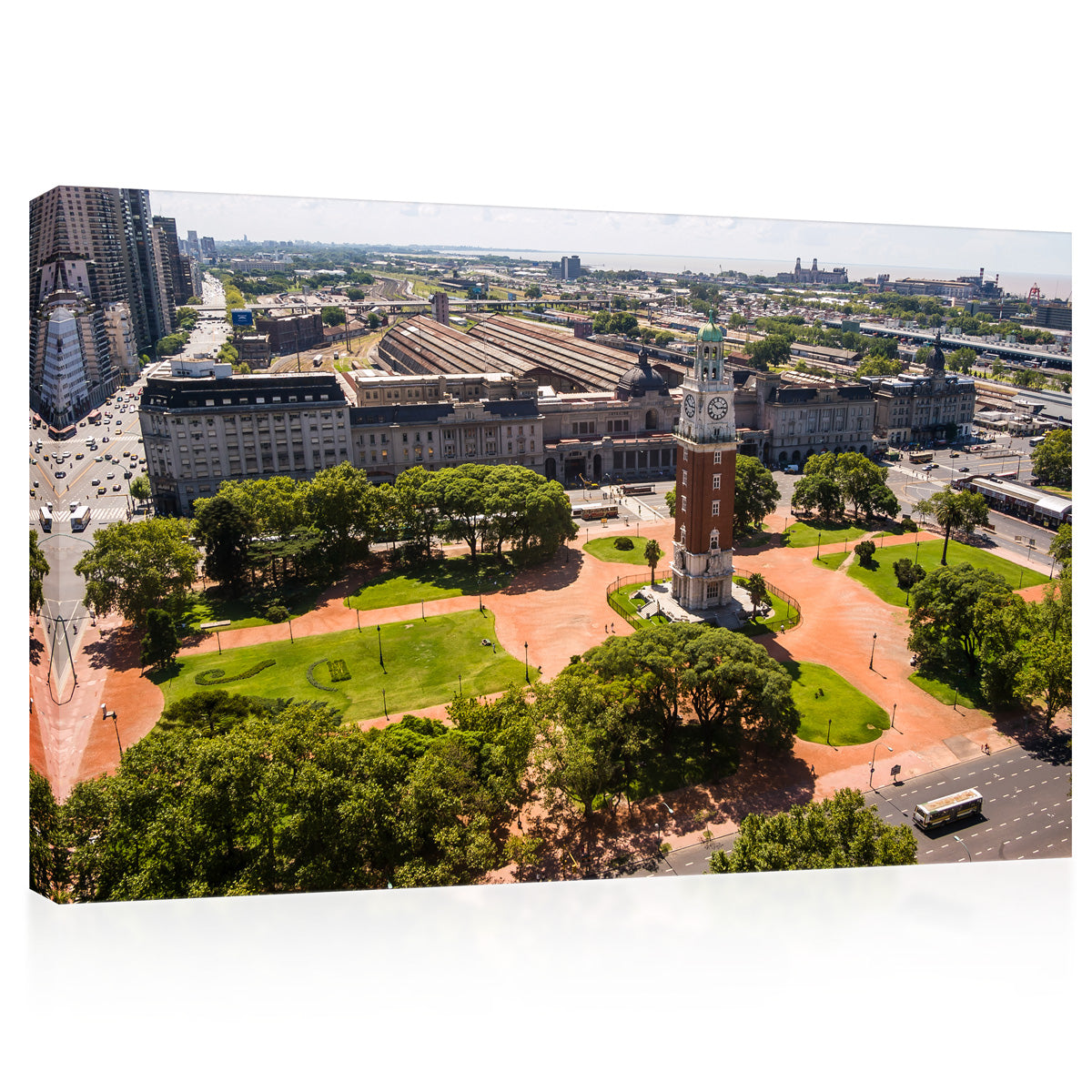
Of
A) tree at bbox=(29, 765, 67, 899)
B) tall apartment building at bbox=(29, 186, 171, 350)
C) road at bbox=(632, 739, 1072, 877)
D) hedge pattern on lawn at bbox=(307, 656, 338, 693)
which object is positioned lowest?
road at bbox=(632, 739, 1072, 877)

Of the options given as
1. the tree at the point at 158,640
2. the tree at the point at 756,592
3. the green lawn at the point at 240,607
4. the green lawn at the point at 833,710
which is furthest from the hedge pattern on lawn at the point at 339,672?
the tree at the point at 756,592

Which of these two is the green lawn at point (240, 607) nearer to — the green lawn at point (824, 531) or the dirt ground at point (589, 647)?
the dirt ground at point (589, 647)

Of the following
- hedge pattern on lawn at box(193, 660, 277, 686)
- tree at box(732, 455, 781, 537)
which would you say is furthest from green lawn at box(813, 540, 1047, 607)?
hedge pattern on lawn at box(193, 660, 277, 686)

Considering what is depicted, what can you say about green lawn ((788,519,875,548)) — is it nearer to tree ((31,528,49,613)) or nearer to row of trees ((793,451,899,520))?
row of trees ((793,451,899,520))

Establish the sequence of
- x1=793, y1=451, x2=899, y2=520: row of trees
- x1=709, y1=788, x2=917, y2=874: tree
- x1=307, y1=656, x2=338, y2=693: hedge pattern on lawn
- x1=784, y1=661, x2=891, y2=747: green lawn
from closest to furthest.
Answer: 1. x1=709, y1=788, x2=917, y2=874: tree
2. x1=784, y1=661, x2=891, y2=747: green lawn
3. x1=307, y1=656, x2=338, y2=693: hedge pattern on lawn
4. x1=793, y1=451, x2=899, y2=520: row of trees

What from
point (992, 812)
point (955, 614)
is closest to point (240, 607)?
point (955, 614)

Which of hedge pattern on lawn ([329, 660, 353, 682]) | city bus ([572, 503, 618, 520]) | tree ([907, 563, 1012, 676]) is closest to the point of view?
tree ([907, 563, 1012, 676])
